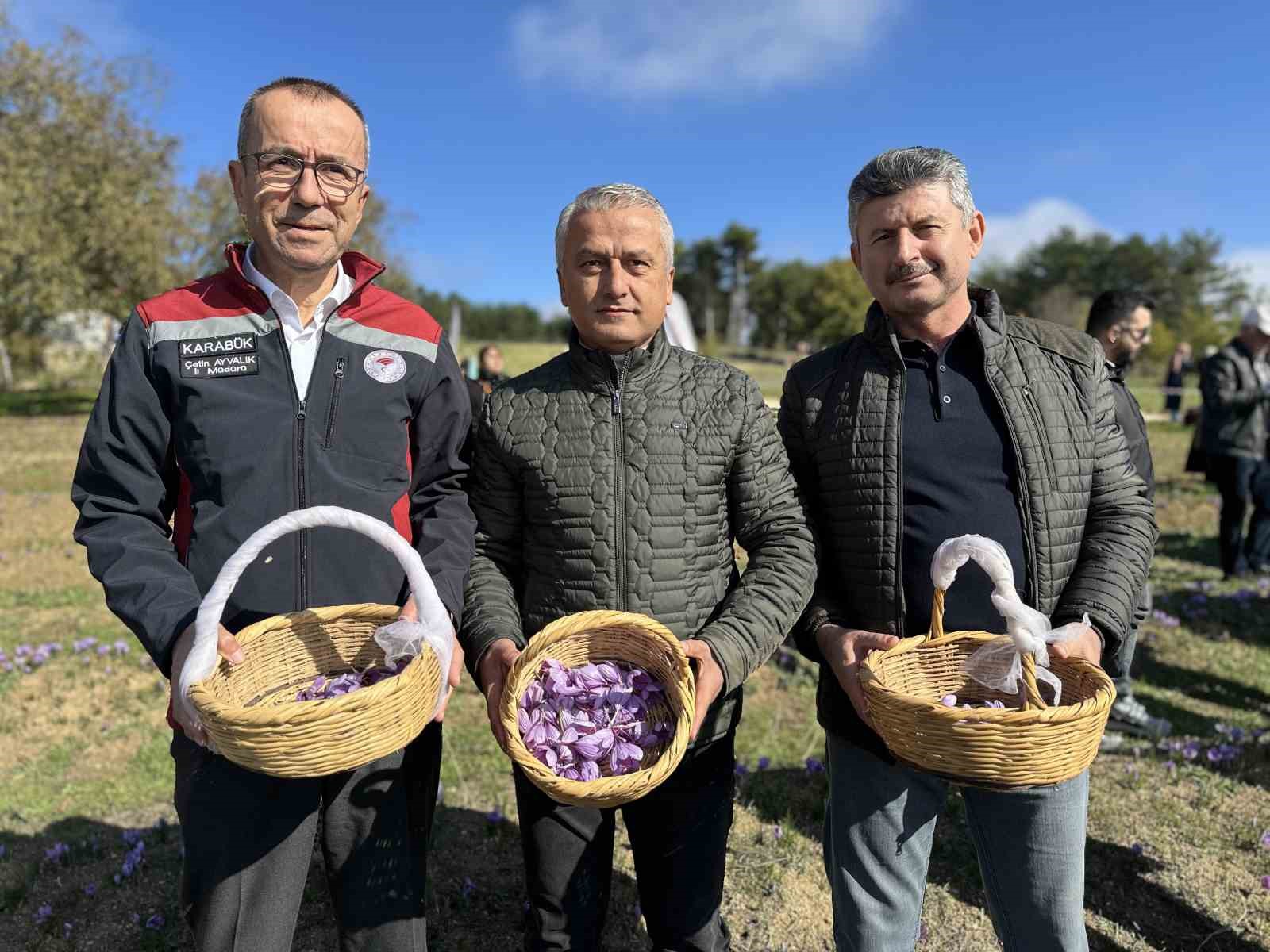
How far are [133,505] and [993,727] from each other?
6.82 ft

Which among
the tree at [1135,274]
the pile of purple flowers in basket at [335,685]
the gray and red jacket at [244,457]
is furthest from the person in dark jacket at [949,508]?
the tree at [1135,274]

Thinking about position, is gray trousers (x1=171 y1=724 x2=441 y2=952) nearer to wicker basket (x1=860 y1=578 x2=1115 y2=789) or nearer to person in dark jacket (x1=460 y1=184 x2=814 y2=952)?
person in dark jacket (x1=460 y1=184 x2=814 y2=952)

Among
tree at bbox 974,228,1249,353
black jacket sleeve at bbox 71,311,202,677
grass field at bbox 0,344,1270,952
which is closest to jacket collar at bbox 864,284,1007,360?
black jacket sleeve at bbox 71,311,202,677

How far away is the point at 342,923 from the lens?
2344mm

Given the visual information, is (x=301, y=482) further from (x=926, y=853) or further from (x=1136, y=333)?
→ (x=1136, y=333)

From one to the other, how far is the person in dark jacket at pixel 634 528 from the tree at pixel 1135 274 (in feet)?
227

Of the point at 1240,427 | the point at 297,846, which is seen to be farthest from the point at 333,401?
the point at 1240,427

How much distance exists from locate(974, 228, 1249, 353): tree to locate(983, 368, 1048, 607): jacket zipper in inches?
2719

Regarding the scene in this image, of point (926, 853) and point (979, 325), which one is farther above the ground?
point (979, 325)

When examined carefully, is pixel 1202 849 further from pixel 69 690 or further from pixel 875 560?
pixel 69 690

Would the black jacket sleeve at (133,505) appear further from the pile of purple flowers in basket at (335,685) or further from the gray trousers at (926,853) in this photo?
the gray trousers at (926,853)

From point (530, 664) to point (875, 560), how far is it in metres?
0.98

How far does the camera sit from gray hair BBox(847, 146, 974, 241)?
2193 millimetres

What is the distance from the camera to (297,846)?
2234 millimetres
